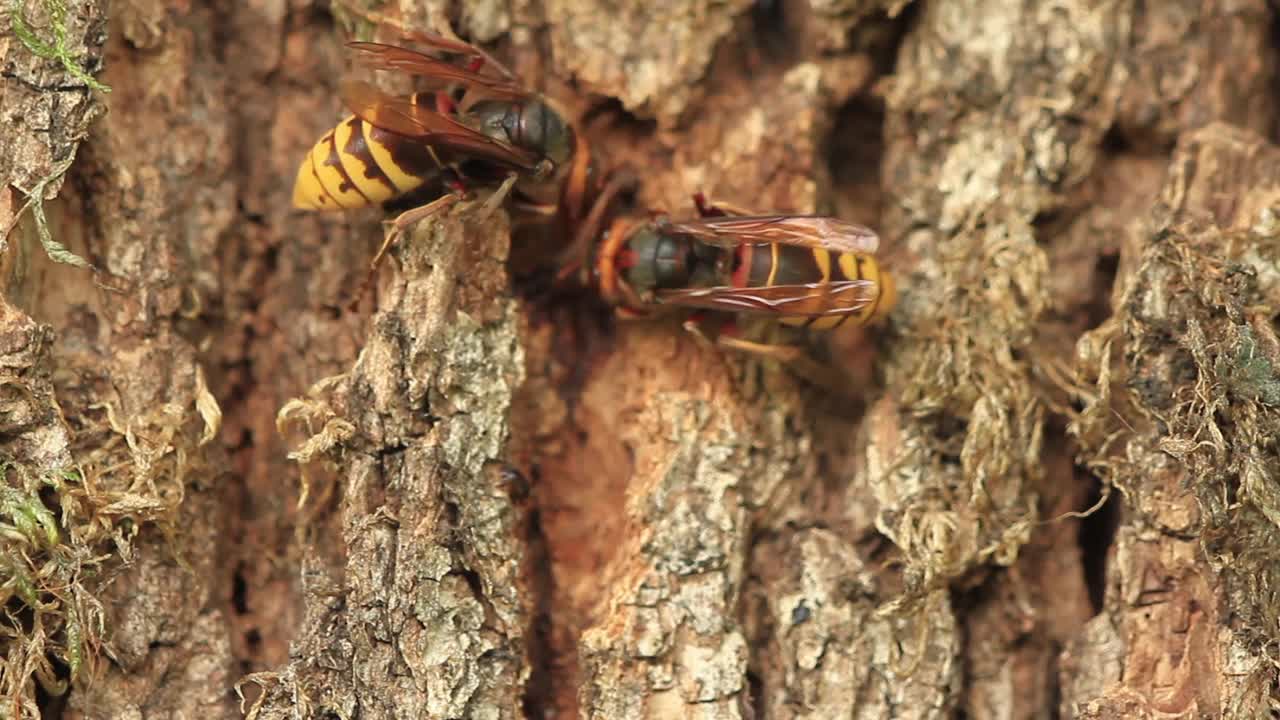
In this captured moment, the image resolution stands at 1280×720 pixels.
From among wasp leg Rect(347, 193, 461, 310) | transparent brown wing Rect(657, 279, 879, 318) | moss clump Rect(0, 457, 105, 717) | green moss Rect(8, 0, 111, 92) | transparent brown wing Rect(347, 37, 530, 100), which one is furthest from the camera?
transparent brown wing Rect(657, 279, 879, 318)

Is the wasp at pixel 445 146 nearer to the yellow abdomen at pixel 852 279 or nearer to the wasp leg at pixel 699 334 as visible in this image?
the wasp leg at pixel 699 334

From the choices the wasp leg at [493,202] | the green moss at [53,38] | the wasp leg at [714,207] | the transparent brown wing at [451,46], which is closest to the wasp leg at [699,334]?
the wasp leg at [714,207]

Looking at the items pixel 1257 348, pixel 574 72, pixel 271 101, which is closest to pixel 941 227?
pixel 1257 348

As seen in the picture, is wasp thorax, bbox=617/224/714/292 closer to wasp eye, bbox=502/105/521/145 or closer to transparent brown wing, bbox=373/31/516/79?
wasp eye, bbox=502/105/521/145

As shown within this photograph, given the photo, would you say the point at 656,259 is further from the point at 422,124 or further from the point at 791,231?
the point at 422,124

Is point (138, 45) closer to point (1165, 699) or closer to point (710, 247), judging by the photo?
point (710, 247)

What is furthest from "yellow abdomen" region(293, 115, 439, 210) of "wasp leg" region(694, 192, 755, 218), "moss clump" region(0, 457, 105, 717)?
"moss clump" region(0, 457, 105, 717)

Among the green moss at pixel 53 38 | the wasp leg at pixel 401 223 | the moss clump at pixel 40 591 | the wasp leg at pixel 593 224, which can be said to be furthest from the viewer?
the wasp leg at pixel 593 224

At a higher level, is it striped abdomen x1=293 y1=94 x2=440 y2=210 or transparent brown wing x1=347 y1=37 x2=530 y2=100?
transparent brown wing x1=347 y1=37 x2=530 y2=100
